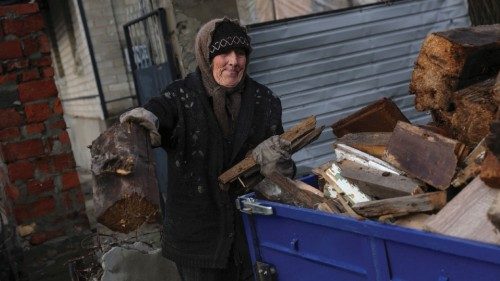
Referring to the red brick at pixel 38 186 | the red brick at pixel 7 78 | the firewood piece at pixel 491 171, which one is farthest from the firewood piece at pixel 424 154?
the red brick at pixel 7 78

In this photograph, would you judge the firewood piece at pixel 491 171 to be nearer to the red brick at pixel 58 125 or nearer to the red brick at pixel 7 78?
the red brick at pixel 58 125

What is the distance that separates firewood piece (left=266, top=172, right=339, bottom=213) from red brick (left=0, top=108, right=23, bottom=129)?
7.20 feet

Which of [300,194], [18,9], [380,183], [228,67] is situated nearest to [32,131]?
[18,9]

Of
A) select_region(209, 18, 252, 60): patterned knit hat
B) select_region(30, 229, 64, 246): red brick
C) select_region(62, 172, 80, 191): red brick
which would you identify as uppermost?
select_region(209, 18, 252, 60): patterned knit hat

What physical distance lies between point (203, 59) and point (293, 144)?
68 cm

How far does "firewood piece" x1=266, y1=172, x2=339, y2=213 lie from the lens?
2.18m

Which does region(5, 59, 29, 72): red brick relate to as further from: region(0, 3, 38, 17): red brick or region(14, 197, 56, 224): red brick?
region(14, 197, 56, 224): red brick

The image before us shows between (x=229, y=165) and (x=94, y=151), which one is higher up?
(x=94, y=151)

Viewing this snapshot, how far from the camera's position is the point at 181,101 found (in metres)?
2.66

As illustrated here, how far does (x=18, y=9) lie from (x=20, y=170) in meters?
1.15

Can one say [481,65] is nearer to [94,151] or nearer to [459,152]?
[459,152]

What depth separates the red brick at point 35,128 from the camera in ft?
12.2

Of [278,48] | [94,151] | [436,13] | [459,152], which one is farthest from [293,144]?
[436,13]

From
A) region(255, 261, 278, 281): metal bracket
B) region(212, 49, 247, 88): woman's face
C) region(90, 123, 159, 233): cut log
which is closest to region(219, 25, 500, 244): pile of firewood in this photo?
region(255, 261, 278, 281): metal bracket
